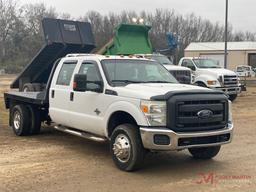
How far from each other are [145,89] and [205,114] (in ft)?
3.45

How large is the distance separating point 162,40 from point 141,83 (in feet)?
257

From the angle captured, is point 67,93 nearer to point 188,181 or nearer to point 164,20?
Answer: point 188,181

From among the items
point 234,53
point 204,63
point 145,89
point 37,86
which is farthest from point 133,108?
point 234,53

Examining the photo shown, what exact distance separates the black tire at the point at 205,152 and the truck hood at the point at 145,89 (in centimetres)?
135

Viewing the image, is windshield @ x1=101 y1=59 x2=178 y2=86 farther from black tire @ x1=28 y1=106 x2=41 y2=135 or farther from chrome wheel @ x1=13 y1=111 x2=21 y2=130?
chrome wheel @ x1=13 y1=111 x2=21 y2=130

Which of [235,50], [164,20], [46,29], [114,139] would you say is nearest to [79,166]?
[114,139]

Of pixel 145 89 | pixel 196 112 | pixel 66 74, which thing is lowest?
pixel 196 112

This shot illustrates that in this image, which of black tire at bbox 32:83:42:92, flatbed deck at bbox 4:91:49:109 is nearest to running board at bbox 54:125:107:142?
flatbed deck at bbox 4:91:49:109

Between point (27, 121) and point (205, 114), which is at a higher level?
point (205, 114)

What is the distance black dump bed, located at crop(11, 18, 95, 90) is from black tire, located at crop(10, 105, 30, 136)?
11.4ft

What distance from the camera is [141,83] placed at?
8266 millimetres

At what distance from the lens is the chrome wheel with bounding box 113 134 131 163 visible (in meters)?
7.45

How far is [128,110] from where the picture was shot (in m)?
7.48

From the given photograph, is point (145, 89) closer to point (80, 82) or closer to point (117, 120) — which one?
point (117, 120)
